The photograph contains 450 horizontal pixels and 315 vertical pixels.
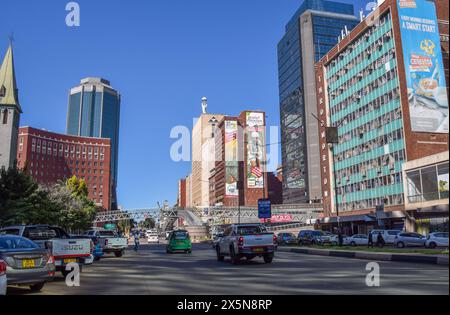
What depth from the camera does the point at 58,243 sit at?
578 inches

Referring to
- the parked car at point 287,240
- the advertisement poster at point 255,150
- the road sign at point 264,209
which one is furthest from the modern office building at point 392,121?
the advertisement poster at point 255,150

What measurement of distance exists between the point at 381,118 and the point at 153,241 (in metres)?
42.7

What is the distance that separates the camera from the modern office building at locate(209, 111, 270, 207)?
163875 millimetres

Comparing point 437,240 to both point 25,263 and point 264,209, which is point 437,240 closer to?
point 264,209

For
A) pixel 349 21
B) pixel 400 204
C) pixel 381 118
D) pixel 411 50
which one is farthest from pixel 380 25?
pixel 349 21

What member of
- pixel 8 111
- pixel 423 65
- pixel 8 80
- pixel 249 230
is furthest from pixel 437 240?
pixel 8 80

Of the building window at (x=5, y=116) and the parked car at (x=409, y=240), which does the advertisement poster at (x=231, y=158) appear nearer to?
the building window at (x=5, y=116)

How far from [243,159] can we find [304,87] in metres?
42.4

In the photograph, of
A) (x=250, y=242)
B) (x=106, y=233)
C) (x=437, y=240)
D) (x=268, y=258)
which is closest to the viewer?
(x=250, y=242)

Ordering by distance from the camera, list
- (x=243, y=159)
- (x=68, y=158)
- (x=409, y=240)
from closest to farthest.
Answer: (x=409, y=240) < (x=68, y=158) < (x=243, y=159)

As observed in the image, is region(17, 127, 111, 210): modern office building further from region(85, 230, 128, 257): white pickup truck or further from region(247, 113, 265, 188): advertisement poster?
region(85, 230, 128, 257): white pickup truck

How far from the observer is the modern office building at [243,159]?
164 m

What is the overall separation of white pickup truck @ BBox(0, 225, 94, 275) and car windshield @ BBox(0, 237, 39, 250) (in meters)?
2.18
